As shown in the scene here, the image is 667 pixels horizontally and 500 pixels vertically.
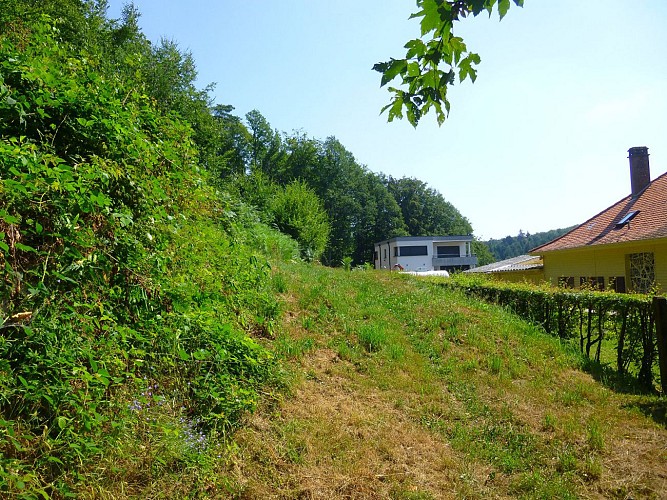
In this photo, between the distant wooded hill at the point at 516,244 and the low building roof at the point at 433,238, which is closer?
the low building roof at the point at 433,238

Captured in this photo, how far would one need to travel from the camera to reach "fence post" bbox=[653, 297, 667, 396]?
555 centimetres

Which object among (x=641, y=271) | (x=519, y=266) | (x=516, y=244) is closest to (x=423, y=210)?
(x=519, y=266)

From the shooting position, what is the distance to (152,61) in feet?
71.7

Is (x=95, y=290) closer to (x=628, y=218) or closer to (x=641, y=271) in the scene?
(x=641, y=271)

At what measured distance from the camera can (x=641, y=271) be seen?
53.8ft

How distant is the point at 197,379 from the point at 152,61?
2292 centimetres

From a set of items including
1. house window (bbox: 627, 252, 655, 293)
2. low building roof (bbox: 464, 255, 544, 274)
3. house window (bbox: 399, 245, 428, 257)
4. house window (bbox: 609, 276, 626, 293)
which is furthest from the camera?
house window (bbox: 399, 245, 428, 257)

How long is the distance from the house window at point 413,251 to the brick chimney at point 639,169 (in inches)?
1319

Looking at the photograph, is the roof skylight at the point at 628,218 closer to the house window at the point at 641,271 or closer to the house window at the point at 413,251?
the house window at the point at 641,271

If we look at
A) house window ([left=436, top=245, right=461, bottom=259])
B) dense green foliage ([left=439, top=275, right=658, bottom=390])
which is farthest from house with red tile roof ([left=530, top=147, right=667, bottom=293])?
house window ([left=436, top=245, right=461, bottom=259])

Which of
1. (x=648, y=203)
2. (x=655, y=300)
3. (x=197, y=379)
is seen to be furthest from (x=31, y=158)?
(x=648, y=203)

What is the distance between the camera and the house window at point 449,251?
5509 centimetres

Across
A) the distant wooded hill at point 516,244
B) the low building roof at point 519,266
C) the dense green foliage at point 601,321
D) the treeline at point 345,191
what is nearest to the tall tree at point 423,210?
the treeline at point 345,191

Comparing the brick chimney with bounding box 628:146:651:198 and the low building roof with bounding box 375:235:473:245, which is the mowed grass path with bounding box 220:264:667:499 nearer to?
the brick chimney with bounding box 628:146:651:198
